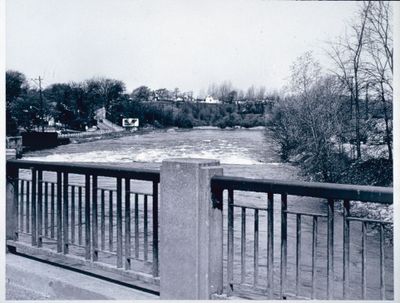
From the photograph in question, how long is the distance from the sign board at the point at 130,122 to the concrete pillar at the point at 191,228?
7.49 feet

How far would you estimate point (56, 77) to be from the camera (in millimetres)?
6137

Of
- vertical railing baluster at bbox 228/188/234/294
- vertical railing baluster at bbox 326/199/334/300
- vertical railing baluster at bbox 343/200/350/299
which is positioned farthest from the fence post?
vertical railing baluster at bbox 343/200/350/299

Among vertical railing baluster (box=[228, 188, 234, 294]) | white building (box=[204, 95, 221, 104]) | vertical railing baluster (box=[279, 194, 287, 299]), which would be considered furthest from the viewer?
white building (box=[204, 95, 221, 104])

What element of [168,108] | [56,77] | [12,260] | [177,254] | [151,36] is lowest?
[12,260]

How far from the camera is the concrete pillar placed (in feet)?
12.1

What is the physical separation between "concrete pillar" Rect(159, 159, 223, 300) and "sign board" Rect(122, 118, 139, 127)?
2.28 metres

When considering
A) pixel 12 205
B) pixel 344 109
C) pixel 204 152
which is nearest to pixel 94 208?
pixel 12 205

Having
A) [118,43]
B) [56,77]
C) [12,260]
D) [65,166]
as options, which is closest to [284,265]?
[65,166]

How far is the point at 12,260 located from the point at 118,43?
2.60 metres

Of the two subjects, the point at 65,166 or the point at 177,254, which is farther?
the point at 65,166

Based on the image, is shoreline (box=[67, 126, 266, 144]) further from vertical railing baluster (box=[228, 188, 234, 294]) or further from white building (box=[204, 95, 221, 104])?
vertical railing baluster (box=[228, 188, 234, 294])

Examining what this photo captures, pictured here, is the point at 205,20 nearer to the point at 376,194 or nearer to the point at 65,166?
the point at 65,166

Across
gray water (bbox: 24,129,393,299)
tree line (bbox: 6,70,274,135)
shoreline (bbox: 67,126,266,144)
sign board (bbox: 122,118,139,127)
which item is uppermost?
tree line (bbox: 6,70,274,135)

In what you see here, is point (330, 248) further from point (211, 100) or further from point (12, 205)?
point (12, 205)
